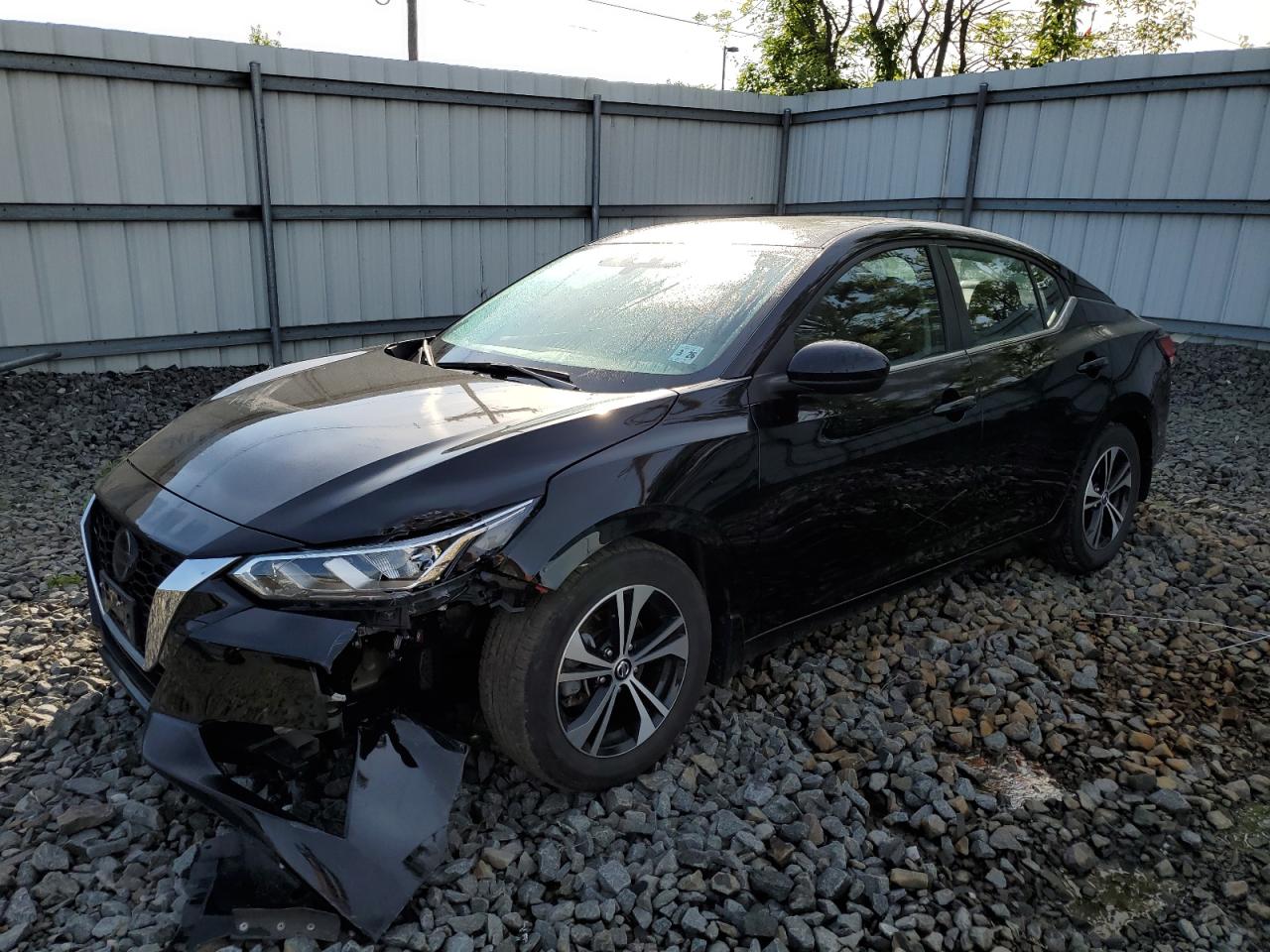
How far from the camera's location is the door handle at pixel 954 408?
133 inches

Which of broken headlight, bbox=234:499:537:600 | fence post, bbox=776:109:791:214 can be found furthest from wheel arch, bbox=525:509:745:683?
fence post, bbox=776:109:791:214

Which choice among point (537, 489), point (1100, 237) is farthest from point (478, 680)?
point (1100, 237)

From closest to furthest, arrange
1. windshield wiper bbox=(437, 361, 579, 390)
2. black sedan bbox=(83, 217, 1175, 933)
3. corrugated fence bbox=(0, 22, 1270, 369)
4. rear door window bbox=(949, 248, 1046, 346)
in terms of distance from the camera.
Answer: black sedan bbox=(83, 217, 1175, 933) → windshield wiper bbox=(437, 361, 579, 390) → rear door window bbox=(949, 248, 1046, 346) → corrugated fence bbox=(0, 22, 1270, 369)

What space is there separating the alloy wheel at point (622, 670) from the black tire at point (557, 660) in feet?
0.05

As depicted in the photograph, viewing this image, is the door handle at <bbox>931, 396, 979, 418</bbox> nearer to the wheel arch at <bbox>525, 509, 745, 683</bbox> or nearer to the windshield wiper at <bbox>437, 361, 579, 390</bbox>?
the wheel arch at <bbox>525, 509, 745, 683</bbox>

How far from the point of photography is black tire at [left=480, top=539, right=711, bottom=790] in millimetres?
2387

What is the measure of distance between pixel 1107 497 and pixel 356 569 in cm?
361

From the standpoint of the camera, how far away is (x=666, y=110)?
33.1 feet

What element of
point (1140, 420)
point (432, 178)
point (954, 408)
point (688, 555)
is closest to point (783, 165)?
point (432, 178)

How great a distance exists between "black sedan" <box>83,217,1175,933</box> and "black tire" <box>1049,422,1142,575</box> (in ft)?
0.78

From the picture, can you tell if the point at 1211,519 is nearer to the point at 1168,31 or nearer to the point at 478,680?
the point at 478,680

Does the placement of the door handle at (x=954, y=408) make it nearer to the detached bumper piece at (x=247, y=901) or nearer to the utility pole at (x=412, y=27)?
the detached bumper piece at (x=247, y=901)

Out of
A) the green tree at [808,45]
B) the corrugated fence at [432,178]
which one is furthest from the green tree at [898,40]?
the corrugated fence at [432,178]

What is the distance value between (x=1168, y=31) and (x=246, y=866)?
31.8 metres
